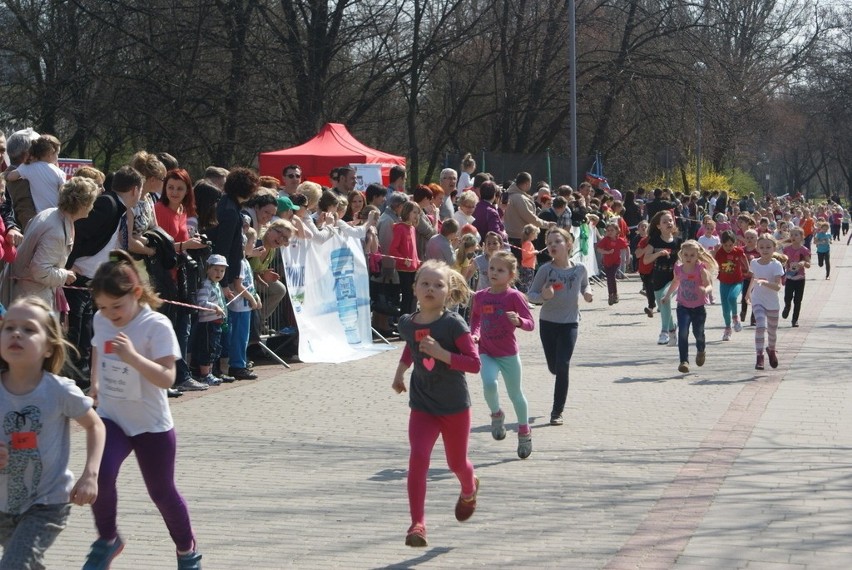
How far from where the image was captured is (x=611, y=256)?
2209 centimetres

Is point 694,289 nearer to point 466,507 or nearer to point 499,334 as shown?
point 499,334

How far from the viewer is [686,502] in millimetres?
7293

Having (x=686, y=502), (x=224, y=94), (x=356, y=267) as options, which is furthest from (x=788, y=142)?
(x=686, y=502)

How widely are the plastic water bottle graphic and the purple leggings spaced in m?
8.84

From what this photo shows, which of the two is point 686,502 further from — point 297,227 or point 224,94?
point 224,94

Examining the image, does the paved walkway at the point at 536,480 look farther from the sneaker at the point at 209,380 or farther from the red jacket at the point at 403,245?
the red jacket at the point at 403,245

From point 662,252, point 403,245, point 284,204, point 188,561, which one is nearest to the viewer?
point 188,561

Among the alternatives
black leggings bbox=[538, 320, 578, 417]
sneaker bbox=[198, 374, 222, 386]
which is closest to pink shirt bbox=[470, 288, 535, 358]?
black leggings bbox=[538, 320, 578, 417]

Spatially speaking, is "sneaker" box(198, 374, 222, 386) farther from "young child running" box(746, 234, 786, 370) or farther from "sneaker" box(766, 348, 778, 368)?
"sneaker" box(766, 348, 778, 368)

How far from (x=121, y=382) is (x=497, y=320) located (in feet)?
12.6

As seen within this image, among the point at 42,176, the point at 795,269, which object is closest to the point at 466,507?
the point at 42,176

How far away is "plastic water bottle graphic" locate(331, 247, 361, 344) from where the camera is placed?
14430mm

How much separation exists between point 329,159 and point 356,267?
7932 millimetres

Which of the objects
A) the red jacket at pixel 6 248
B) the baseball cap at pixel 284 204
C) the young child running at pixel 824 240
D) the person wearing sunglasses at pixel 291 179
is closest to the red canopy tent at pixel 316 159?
the person wearing sunglasses at pixel 291 179
